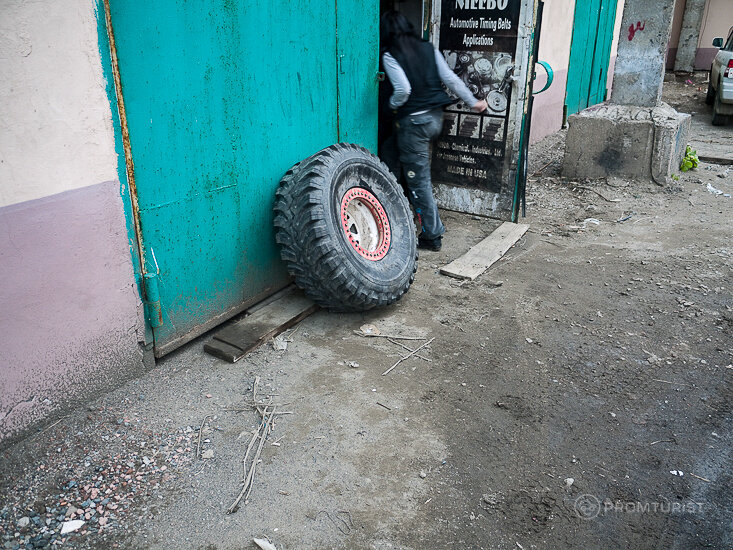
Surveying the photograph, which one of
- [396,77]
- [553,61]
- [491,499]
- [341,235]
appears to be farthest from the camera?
[553,61]

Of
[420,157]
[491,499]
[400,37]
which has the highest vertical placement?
[400,37]

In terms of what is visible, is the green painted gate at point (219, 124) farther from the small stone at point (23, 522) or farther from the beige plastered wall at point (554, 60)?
the beige plastered wall at point (554, 60)

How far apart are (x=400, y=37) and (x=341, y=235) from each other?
204 centimetres

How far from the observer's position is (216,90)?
354cm

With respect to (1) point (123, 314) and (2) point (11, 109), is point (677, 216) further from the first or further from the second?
(2) point (11, 109)

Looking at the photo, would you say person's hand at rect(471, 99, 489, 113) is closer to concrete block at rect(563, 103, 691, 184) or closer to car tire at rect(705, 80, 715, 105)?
concrete block at rect(563, 103, 691, 184)

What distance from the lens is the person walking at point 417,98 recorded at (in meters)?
4.89

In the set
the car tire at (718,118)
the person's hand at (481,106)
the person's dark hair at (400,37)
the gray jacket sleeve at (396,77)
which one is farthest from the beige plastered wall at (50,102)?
the car tire at (718,118)

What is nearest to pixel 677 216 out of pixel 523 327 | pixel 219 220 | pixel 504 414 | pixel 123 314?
pixel 523 327

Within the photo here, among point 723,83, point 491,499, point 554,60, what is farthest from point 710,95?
point 491,499

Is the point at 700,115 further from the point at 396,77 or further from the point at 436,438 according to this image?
the point at 436,438

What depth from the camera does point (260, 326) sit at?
393 centimetres

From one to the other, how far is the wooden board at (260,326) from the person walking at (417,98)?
1.56 meters

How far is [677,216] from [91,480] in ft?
19.6
